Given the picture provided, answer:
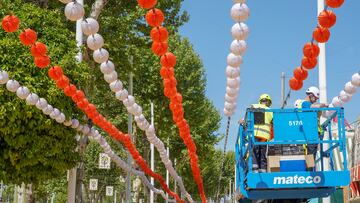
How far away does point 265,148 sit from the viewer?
1009 cm

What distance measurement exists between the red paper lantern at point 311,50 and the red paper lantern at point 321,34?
529 mm

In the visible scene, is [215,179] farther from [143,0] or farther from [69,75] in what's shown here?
[143,0]

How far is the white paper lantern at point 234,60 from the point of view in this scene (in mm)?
9297

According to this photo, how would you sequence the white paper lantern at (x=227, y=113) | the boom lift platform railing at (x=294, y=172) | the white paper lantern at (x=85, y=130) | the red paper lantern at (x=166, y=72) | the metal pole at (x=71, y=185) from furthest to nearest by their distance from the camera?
the metal pole at (x=71, y=185) → the white paper lantern at (x=85, y=130) → the white paper lantern at (x=227, y=113) → the red paper lantern at (x=166, y=72) → the boom lift platform railing at (x=294, y=172)

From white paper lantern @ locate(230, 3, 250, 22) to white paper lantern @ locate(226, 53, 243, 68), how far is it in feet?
3.90

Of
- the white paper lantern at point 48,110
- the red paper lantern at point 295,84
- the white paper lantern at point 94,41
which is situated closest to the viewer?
the white paper lantern at point 94,41

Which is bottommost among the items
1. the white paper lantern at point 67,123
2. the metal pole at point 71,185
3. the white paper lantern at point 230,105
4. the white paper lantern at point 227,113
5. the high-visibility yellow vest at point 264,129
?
the metal pole at point 71,185

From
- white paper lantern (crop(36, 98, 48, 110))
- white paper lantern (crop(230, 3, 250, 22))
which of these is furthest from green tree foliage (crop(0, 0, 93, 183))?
white paper lantern (crop(230, 3, 250, 22))

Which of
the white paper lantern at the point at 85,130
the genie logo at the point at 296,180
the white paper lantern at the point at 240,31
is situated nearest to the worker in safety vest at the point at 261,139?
the genie logo at the point at 296,180

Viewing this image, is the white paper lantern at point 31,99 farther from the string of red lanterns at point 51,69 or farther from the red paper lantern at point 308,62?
the red paper lantern at point 308,62

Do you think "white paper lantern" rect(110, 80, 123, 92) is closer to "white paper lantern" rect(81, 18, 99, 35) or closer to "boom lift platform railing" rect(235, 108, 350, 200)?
"white paper lantern" rect(81, 18, 99, 35)

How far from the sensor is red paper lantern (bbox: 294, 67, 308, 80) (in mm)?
9928

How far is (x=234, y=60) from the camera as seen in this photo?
9383 millimetres

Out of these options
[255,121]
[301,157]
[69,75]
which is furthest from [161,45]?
[69,75]
